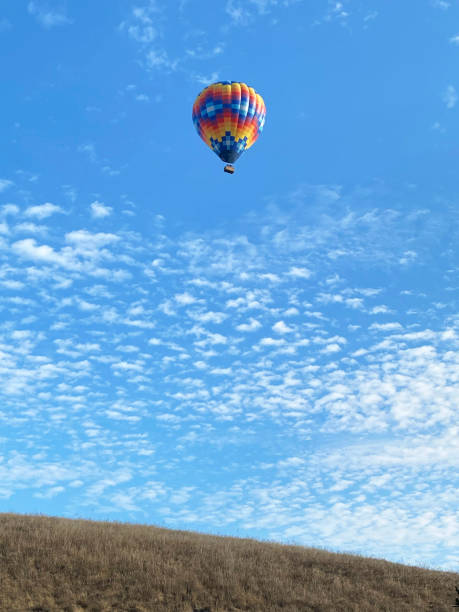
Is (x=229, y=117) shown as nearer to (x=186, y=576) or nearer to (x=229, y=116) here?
(x=229, y=116)

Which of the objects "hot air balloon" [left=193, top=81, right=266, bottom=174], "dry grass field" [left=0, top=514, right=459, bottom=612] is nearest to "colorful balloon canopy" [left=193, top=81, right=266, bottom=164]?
"hot air balloon" [left=193, top=81, right=266, bottom=174]

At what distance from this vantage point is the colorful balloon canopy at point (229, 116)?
53250mm

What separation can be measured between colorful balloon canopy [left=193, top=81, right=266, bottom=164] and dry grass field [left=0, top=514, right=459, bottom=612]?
33719 millimetres

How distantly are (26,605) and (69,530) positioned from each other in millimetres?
7116

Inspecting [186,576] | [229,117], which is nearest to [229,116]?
[229,117]

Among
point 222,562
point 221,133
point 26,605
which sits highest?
point 221,133

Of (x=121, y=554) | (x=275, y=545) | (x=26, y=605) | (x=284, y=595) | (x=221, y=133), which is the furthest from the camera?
(x=221, y=133)

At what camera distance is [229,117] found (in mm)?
53438

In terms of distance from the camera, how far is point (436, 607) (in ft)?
83.8

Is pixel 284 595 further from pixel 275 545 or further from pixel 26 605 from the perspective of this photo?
pixel 26 605

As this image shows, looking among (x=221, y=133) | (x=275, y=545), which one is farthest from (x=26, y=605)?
(x=221, y=133)

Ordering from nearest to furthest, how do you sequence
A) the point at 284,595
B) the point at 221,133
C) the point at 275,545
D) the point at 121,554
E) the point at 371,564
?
the point at 284,595, the point at 121,554, the point at 371,564, the point at 275,545, the point at 221,133

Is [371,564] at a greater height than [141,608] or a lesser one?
greater

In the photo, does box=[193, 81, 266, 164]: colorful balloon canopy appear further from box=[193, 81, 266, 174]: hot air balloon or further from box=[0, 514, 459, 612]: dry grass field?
box=[0, 514, 459, 612]: dry grass field
